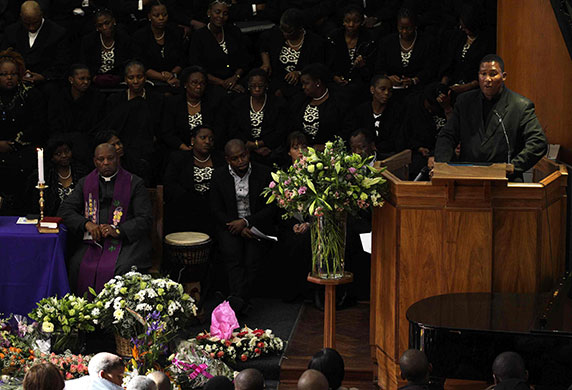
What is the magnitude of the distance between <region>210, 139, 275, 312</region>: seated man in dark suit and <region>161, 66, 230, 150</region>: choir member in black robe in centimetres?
120

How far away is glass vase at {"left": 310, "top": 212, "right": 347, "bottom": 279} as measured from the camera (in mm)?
6605

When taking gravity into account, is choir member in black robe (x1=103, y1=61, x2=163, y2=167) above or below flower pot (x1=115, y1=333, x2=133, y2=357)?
above

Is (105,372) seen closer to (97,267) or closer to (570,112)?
(97,267)

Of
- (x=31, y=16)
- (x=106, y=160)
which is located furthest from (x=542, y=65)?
(x=31, y=16)

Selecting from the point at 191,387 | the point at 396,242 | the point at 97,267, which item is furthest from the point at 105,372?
the point at 97,267

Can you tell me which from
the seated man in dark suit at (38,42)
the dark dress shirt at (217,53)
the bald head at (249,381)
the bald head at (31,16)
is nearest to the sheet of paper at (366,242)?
the bald head at (249,381)

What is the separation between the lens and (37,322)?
743cm

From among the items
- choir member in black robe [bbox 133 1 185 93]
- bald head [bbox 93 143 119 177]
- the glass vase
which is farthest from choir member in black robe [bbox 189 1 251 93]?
the glass vase

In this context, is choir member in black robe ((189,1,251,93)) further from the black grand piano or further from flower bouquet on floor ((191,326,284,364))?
the black grand piano

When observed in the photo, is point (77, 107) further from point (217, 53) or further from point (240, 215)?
point (240, 215)

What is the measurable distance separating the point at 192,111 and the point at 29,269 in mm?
2738

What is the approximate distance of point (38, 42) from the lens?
10797 mm

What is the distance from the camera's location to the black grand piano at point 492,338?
540 centimetres

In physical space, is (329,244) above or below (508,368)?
above
